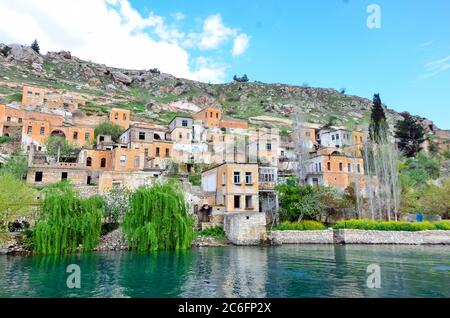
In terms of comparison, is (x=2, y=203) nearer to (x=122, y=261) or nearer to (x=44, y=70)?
(x=122, y=261)

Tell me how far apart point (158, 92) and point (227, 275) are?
376 feet

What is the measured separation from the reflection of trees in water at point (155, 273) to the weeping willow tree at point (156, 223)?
126 cm

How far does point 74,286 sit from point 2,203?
13921 millimetres

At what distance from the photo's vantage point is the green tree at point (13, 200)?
25.8 metres

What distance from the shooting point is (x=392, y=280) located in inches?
654

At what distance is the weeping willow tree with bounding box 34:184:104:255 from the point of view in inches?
1005

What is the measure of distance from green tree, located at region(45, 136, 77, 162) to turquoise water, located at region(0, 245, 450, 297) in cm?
3245

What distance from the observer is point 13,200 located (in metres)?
26.8

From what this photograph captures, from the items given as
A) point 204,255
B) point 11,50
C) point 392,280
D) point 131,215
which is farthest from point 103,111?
point 392,280

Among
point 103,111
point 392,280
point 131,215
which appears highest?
point 103,111

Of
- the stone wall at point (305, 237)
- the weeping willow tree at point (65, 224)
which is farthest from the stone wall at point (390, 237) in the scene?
the weeping willow tree at point (65, 224)

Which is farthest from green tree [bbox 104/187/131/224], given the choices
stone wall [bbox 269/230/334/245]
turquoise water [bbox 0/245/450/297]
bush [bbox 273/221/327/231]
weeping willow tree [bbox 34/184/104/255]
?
bush [bbox 273/221/327/231]

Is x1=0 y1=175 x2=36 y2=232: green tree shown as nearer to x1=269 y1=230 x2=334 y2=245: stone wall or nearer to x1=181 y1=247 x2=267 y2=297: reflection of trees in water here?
x1=181 y1=247 x2=267 y2=297: reflection of trees in water

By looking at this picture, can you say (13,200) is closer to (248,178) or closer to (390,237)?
(248,178)
